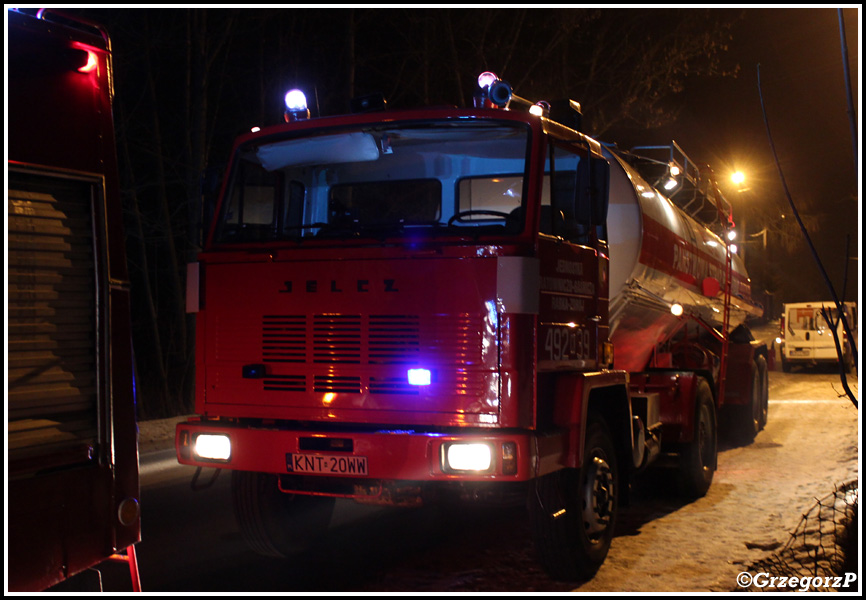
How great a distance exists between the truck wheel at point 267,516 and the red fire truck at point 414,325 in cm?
1

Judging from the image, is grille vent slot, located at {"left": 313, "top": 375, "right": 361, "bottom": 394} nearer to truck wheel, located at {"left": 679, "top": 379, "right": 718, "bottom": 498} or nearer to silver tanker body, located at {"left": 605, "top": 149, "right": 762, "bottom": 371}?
silver tanker body, located at {"left": 605, "top": 149, "right": 762, "bottom": 371}

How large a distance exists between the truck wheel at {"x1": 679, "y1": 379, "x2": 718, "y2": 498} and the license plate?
4190 mm

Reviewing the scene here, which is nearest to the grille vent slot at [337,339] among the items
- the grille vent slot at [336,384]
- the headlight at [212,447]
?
the grille vent slot at [336,384]

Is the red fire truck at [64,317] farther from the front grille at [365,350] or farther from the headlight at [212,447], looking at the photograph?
the front grille at [365,350]

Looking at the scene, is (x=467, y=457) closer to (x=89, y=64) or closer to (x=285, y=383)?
(x=285, y=383)

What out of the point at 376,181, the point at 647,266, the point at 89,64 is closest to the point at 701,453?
the point at 647,266

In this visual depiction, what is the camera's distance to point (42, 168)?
11.2ft

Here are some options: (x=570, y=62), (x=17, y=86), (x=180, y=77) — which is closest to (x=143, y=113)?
(x=180, y=77)

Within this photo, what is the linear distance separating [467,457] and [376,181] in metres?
2.42

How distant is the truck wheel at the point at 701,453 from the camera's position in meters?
7.93

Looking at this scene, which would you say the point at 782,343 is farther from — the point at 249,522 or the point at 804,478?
the point at 249,522

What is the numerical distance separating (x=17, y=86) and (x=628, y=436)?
4524 millimetres

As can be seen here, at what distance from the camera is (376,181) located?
20.3ft

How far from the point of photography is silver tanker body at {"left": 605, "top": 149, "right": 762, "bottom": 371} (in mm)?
7328
